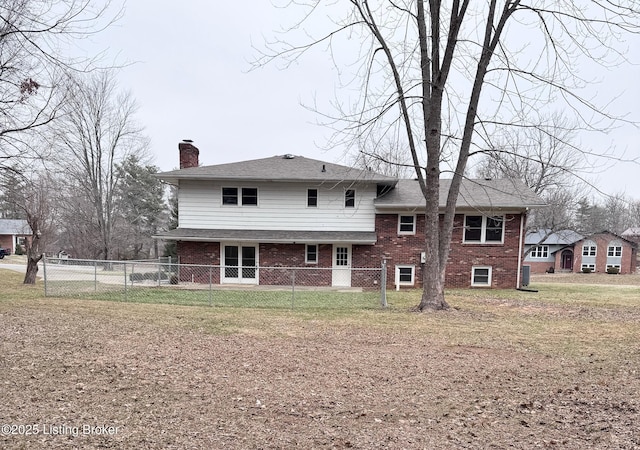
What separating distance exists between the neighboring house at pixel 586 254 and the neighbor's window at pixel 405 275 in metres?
28.2

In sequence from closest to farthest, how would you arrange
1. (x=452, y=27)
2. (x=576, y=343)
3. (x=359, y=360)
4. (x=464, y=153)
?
(x=359, y=360), (x=576, y=343), (x=452, y=27), (x=464, y=153)

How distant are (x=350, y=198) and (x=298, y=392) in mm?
12943

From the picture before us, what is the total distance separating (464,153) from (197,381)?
849cm

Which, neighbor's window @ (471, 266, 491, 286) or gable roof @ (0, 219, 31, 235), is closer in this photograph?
neighbor's window @ (471, 266, 491, 286)

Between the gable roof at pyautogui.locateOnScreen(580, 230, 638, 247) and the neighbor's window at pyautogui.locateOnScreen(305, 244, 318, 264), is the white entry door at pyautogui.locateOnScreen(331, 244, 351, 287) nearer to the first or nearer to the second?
the neighbor's window at pyautogui.locateOnScreen(305, 244, 318, 264)

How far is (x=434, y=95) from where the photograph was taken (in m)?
9.49

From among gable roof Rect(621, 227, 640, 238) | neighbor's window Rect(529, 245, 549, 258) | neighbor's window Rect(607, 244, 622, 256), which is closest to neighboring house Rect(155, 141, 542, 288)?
neighbor's window Rect(529, 245, 549, 258)

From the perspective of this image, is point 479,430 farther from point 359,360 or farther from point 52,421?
point 52,421

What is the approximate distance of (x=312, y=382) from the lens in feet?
14.3

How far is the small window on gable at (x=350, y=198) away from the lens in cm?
1648

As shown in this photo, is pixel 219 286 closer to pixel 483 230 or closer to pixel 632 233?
pixel 483 230

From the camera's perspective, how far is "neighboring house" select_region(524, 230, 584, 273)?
137 feet

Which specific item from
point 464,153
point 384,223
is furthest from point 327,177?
point 464,153

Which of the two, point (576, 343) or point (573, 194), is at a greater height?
point (573, 194)
